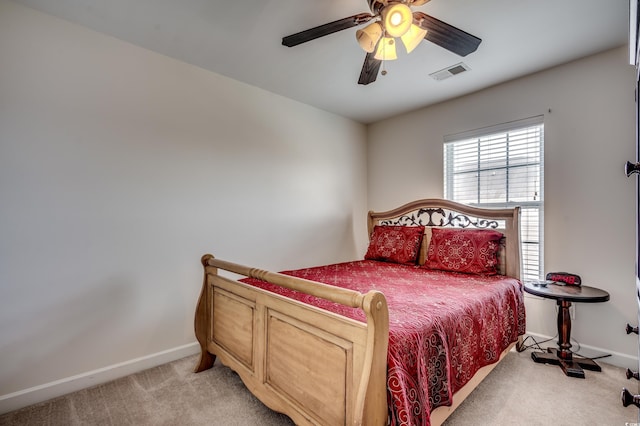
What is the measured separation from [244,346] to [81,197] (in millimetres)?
1601

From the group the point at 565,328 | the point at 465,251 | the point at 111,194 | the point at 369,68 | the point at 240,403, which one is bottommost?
the point at 240,403

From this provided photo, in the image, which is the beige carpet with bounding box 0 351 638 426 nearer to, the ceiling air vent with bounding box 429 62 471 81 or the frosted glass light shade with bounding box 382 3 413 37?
the frosted glass light shade with bounding box 382 3 413 37

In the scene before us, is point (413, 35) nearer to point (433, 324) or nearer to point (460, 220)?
point (433, 324)

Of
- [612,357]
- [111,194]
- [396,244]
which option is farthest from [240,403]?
[612,357]

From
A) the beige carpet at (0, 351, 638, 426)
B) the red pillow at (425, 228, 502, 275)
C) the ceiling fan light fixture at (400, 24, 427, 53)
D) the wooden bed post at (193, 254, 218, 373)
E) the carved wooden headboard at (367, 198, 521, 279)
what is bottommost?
the beige carpet at (0, 351, 638, 426)

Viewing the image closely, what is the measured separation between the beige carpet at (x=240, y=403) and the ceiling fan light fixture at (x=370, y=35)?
7.47 ft

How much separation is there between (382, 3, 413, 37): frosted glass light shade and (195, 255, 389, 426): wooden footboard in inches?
55.7

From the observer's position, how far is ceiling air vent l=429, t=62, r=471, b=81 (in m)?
2.67

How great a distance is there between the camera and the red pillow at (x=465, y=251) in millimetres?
2650

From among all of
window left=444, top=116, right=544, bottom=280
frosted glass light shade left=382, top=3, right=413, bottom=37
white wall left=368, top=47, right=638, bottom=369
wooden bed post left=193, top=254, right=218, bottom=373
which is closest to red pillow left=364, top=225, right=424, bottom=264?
window left=444, top=116, right=544, bottom=280

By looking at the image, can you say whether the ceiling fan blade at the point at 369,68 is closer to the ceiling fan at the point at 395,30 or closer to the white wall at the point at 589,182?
the ceiling fan at the point at 395,30

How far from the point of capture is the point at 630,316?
92.2 inches

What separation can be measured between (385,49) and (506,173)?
6.73 feet

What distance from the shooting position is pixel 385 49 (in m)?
1.85
